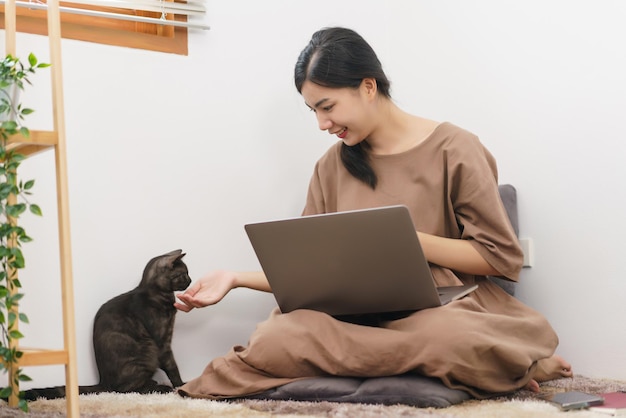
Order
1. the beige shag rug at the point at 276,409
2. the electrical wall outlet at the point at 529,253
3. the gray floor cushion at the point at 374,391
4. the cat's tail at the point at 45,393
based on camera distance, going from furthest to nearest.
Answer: the electrical wall outlet at the point at 529,253 < the cat's tail at the point at 45,393 < the gray floor cushion at the point at 374,391 < the beige shag rug at the point at 276,409

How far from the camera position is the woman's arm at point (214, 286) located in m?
1.97

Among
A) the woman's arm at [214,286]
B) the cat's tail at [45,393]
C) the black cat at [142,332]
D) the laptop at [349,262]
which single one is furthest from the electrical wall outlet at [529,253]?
the cat's tail at [45,393]

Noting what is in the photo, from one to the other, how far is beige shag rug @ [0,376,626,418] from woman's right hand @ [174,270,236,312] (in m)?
0.23

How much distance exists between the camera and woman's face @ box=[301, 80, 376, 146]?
6.51 ft

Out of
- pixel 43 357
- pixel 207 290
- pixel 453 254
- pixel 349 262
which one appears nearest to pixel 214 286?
pixel 207 290

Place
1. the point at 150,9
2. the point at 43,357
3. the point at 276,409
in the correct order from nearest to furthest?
the point at 43,357, the point at 276,409, the point at 150,9

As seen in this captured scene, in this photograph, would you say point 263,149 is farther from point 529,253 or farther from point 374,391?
point 374,391

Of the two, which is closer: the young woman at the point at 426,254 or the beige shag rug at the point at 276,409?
the beige shag rug at the point at 276,409

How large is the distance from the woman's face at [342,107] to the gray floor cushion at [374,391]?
0.60 m

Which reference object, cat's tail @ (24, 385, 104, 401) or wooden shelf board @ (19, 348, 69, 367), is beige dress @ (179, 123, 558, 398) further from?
wooden shelf board @ (19, 348, 69, 367)

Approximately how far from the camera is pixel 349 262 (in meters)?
1.71

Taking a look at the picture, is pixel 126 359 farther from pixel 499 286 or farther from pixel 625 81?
pixel 625 81

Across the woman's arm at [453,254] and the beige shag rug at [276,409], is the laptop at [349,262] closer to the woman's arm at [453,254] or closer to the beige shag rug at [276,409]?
the woman's arm at [453,254]

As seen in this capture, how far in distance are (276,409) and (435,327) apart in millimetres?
351
